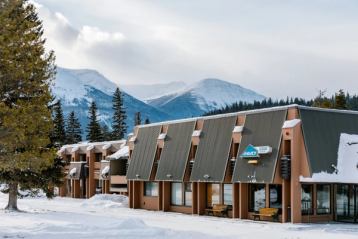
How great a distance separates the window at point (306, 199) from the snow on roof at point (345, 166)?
144 centimetres

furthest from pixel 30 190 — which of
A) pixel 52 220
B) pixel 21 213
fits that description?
pixel 52 220

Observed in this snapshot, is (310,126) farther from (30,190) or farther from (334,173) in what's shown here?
(30,190)

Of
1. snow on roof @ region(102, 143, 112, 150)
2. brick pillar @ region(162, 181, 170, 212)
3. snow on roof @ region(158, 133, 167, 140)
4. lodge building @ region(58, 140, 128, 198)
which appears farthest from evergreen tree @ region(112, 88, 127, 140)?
brick pillar @ region(162, 181, 170, 212)

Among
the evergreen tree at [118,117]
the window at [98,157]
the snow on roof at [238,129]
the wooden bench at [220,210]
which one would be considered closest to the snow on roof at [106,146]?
the window at [98,157]

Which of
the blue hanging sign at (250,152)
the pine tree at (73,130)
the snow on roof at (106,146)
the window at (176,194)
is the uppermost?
the pine tree at (73,130)

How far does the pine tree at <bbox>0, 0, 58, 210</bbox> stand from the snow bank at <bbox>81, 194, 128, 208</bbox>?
24.0 meters

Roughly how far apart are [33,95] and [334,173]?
59.3 ft

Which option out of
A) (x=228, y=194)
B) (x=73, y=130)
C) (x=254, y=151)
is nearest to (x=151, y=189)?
(x=228, y=194)

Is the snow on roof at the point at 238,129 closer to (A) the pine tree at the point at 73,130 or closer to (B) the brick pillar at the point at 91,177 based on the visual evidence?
(B) the brick pillar at the point at 91,177

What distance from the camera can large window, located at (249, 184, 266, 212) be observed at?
120ft

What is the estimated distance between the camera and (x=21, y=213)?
133 ft

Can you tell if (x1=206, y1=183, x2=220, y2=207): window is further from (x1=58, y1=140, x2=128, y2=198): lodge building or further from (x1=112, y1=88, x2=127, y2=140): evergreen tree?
(x1=112, y1=88, x2=127, y2=140): evergreen tree

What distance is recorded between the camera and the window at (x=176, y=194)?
146ft

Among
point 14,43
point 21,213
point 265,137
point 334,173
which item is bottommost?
point 21,213
